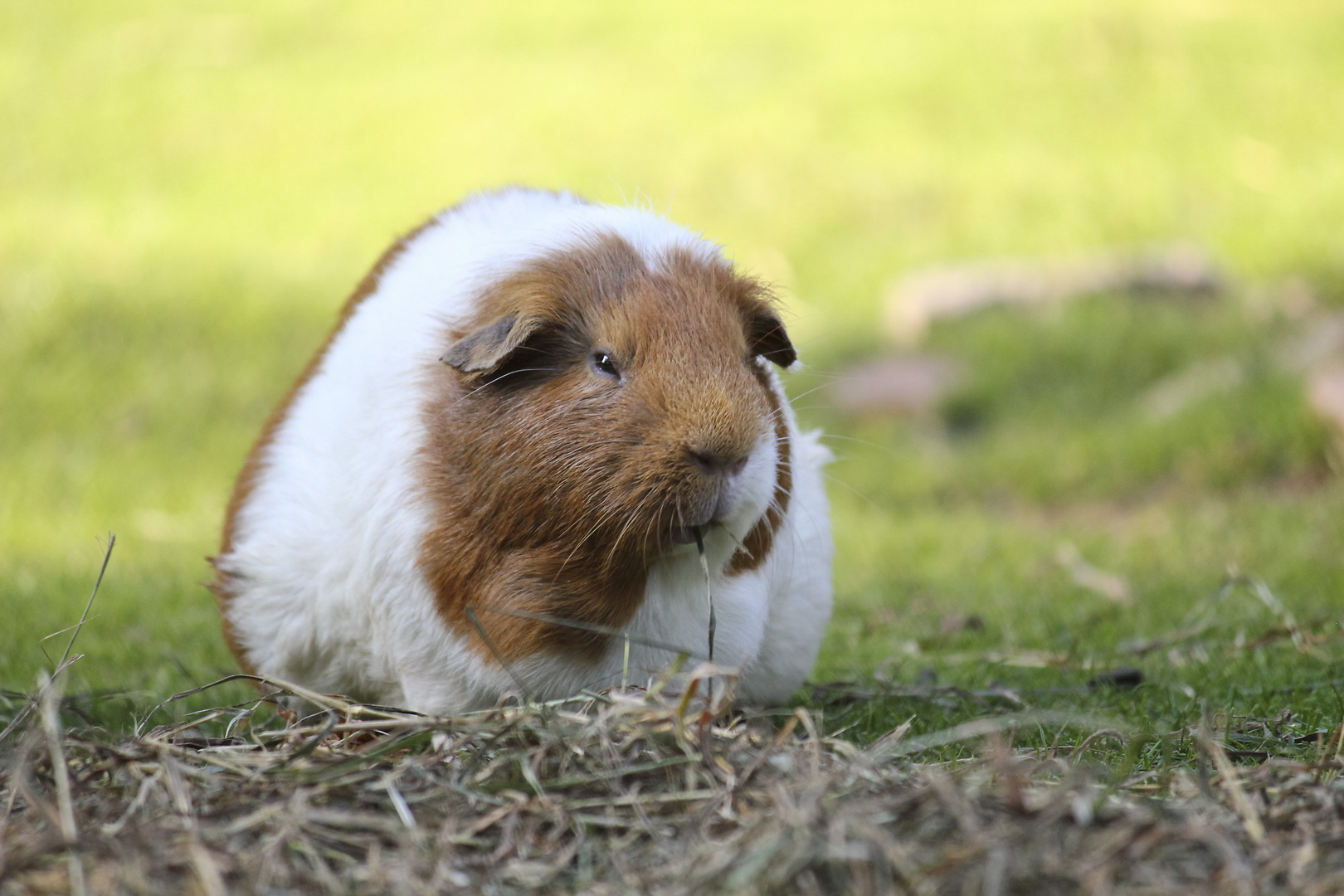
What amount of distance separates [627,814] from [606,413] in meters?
0.99

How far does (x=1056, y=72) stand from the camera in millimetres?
16906

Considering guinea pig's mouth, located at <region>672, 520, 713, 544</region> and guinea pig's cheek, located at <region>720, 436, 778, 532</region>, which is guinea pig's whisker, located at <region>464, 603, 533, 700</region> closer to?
guinea pig's mouth, located at <region>672, 520, 713, 544</region>

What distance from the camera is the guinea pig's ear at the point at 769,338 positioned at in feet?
11.4

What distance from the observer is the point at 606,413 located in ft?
9.96

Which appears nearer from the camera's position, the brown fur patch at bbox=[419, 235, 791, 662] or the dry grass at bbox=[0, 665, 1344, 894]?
the dry grass at bbox=[0, 665, 1344, 894]

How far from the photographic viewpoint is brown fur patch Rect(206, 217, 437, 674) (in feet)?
12.8

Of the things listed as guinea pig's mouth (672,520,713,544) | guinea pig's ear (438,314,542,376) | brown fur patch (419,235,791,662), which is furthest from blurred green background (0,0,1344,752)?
guinea pig's mouth (672,520,713,544)

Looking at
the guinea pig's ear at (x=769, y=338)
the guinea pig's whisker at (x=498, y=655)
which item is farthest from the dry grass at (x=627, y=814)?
the guinea pig's ear at (x=769, y=338)

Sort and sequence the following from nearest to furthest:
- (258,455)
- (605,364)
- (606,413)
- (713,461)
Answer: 1. (713,461)
2. (606,413)
3. (605,364)
4. (258,455)

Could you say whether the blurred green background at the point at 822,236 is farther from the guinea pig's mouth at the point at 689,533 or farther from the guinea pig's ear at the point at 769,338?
the guinea pig's mouth at the point at 689,533

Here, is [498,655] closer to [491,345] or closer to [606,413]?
[606,413]

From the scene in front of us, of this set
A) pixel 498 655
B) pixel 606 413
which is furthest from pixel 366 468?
pixel 606 413

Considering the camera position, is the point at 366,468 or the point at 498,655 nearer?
the point at 498,655

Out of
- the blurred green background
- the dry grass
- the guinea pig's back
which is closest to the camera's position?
the dry grass
